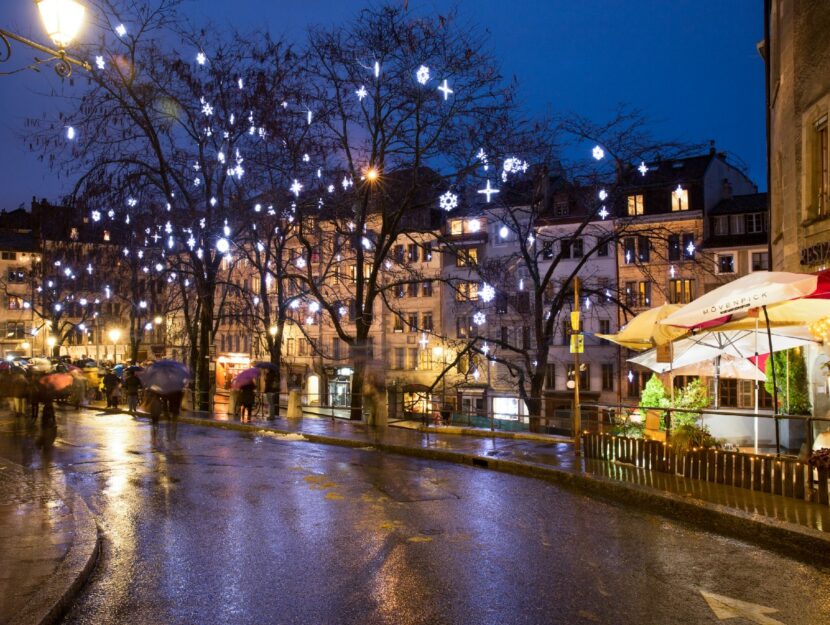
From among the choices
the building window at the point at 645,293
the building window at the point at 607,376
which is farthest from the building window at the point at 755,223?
the building window at the point at 607,376

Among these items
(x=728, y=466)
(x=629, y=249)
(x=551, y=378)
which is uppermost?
(x=629, y=249)

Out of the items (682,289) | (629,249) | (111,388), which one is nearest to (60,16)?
(111,388)

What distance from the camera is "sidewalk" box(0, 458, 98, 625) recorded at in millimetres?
5585

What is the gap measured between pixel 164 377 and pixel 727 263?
39302mm

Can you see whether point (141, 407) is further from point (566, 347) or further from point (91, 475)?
point (566, 347)

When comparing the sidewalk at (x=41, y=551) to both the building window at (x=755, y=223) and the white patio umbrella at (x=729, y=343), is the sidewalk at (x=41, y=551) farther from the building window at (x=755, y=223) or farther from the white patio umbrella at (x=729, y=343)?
the building window at (x=755, y=223)

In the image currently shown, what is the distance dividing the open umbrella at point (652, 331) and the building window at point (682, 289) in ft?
112

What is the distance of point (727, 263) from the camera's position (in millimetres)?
47625

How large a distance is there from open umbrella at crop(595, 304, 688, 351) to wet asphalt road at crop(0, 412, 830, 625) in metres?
3.66

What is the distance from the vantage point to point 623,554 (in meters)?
7.68

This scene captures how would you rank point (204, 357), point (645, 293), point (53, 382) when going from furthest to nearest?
point (645, 293)
point (204, 357)
point (53, 382)

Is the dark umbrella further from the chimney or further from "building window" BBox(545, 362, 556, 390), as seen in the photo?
the chimney

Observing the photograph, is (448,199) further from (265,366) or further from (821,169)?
(821,169)

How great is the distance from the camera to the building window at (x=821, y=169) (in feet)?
49.2
